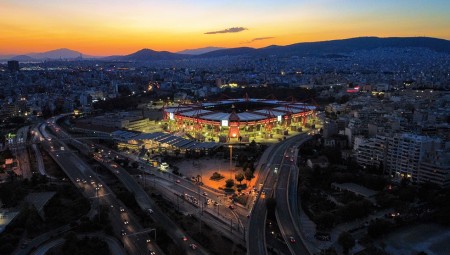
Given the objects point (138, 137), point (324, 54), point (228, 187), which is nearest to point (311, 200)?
point (228, 187)

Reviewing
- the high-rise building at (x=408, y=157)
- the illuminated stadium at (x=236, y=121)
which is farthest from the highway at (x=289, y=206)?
the illuminated stadium at (x=236, y=121)

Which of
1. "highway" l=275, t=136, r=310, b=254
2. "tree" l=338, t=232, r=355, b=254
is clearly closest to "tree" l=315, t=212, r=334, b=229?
"highway" l=275, t=136, r=310, b=254

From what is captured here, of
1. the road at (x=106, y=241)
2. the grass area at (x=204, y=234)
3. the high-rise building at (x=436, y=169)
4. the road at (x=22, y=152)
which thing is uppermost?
the high-rise building at (x=436, y=169)

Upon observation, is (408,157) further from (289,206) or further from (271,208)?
(271,208)

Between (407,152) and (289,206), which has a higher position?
(407,152)

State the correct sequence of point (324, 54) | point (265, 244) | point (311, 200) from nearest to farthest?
point (265, 244) < point (311, 200) < point (324, 54)

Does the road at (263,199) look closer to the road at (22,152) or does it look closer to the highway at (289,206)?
the highway at (289,206)

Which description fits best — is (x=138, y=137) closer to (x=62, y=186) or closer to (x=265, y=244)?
(x=62, y=186)

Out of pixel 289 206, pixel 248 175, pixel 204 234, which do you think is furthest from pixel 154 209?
pixel 289 206

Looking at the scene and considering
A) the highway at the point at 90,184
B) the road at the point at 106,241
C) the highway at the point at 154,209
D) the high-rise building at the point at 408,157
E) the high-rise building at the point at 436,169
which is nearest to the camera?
the road at the point at 106,241
